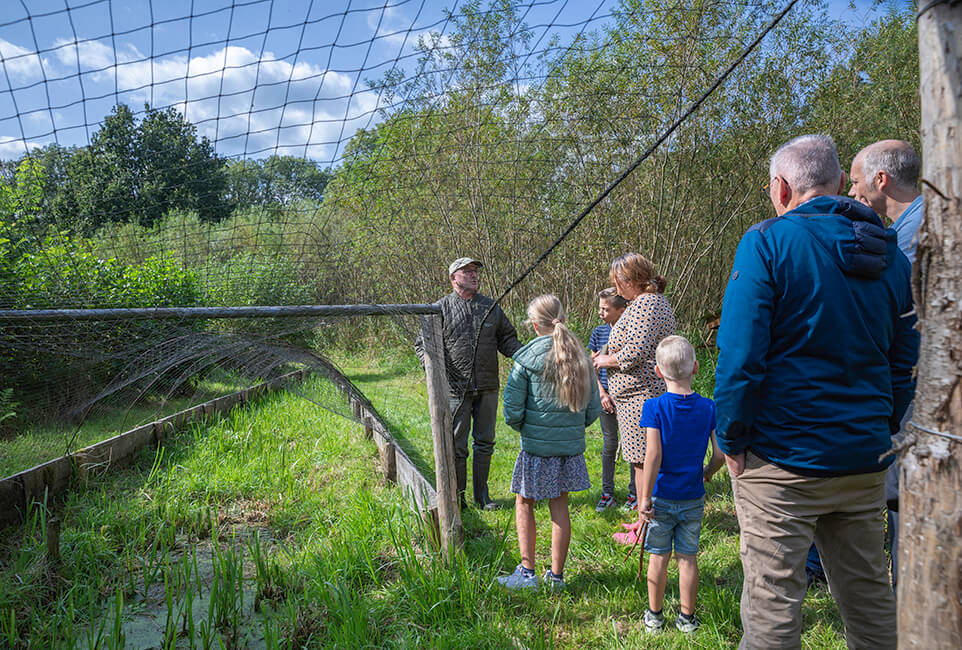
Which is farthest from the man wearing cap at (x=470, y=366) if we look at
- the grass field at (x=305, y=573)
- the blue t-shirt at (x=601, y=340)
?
the blue t-shirt at (x=601, y=340)

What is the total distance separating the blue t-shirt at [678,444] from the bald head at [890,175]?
3.45 ft

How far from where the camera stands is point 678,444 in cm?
229

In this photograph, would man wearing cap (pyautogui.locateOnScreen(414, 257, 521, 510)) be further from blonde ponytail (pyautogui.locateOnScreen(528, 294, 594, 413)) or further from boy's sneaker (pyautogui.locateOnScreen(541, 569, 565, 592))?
boy's sneaker (pyautogui.locateOnScreen(541, 569, 565, 592))

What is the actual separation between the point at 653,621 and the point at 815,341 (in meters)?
1.35

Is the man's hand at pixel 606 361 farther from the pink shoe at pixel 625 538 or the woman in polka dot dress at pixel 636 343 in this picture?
the pink shoe at pixel 625 538

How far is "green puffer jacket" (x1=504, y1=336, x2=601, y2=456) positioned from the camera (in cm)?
271

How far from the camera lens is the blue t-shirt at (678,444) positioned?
2.28 meters

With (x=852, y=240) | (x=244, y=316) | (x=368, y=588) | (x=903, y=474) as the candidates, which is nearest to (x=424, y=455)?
(x=368, y=588)

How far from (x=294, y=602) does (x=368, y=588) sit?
0.32 m

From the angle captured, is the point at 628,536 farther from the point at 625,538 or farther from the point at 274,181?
the point at 274,181

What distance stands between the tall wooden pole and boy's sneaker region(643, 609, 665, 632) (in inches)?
58.0

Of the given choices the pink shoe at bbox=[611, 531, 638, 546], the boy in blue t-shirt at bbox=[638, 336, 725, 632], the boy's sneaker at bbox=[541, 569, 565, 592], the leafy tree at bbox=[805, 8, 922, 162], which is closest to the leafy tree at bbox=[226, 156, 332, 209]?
the boy in blue t-shirt at bbox=[638, 336, 725, 632]

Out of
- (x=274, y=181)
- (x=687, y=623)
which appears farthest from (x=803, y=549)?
(x=274, y=181)

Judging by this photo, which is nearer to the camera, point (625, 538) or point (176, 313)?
point (176, 313)
